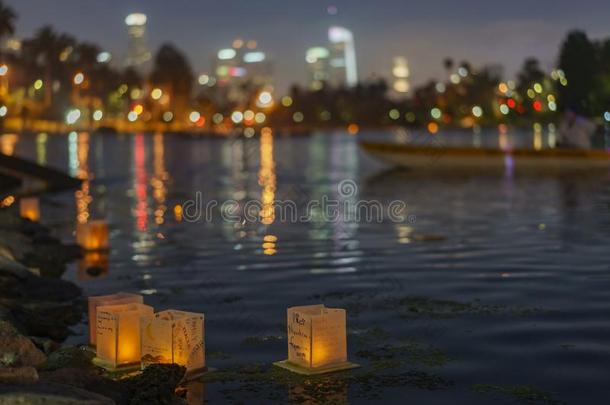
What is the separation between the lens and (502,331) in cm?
1319

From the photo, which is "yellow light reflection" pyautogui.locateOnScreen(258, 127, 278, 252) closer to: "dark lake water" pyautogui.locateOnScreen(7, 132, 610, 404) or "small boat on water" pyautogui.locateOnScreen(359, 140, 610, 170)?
"dark lake water" pyautogui.locateOnScreen(7, 132, 610, 404)

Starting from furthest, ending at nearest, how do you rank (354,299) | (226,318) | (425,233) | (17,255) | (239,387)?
(425,233) < (17,255) < (354,299) < (226,318) < (239,387)

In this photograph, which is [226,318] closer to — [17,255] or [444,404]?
[444,404]

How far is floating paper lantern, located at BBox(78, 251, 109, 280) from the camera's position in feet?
63.5

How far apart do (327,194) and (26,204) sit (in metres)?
18.5

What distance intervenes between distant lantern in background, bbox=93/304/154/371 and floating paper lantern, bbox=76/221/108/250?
38.2 ft

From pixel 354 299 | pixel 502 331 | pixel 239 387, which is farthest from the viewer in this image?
pixel 354 299

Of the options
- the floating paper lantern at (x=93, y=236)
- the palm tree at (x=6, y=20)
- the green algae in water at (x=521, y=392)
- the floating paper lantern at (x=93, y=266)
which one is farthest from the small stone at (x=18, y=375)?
the palm tree at (x=6, y=20)

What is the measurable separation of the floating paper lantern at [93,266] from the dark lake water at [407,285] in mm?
116

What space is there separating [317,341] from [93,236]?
13.0 metres

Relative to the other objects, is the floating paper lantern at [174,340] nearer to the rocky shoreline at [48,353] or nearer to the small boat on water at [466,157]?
the rocky shoreline at [48,353]

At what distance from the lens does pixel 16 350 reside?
1051 cm

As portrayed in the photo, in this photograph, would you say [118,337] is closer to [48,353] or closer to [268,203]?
[48,353]

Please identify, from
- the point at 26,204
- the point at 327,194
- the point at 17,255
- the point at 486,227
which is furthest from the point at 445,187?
the point at 17,255
